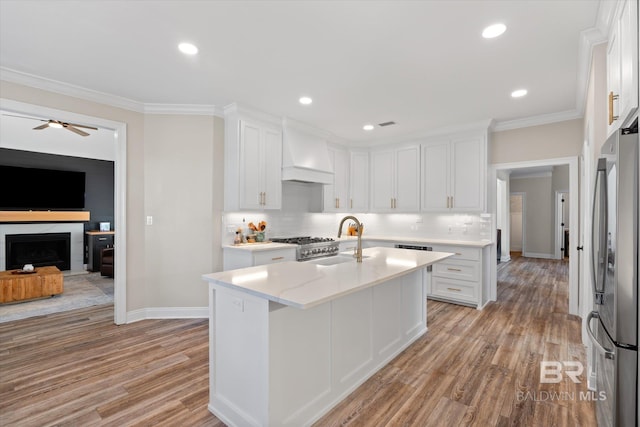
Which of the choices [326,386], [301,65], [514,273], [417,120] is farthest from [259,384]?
[514,273]

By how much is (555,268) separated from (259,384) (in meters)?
8.16

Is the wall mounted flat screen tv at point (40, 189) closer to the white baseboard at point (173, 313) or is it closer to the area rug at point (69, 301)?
the area rug at point (69, 301)

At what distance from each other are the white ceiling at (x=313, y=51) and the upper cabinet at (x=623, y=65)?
1.36 ft

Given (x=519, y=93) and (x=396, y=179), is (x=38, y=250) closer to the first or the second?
(x=396, y=179)

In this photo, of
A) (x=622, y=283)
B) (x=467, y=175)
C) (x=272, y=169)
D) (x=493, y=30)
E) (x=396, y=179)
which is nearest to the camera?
(x=622, y=283)

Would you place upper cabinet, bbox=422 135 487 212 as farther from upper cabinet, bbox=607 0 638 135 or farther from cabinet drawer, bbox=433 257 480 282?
upper cabinet, bbox=607 0 638 135

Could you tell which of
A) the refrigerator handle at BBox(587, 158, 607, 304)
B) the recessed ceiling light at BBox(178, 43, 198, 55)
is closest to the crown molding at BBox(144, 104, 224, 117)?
the recessed ceiling light at BBox(178, 43, 198, 55)

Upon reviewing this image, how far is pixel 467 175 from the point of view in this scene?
15.2 ft

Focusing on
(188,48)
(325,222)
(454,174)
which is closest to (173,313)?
(325,222)

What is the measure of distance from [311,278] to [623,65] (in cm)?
203

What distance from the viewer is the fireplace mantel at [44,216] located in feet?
19.3

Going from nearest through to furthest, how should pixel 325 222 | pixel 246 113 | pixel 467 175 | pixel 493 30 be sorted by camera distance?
pixel 493 30 → pixel 246 113 → pixel 467 175 → pixel 325 222

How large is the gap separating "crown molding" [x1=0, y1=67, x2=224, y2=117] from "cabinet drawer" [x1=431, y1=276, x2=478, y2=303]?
3912 millimetres

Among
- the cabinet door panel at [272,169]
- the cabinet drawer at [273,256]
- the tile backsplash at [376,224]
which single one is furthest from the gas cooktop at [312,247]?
the cabinet door panel at [272,169]
